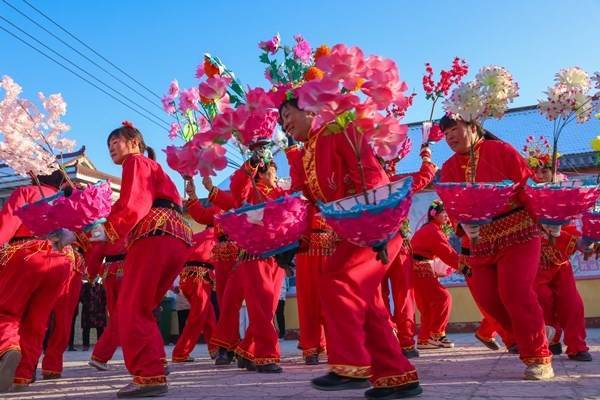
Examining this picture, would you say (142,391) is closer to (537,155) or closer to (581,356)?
(581,356)

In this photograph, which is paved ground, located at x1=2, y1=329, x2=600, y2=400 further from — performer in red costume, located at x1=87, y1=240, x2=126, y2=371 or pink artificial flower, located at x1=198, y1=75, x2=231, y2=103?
pink artificial flower, located at x1=198, y1=75, x2=231, y2=103

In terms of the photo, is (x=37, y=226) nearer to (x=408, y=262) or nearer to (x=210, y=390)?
(x=210, y=390)

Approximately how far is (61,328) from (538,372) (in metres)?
3.82

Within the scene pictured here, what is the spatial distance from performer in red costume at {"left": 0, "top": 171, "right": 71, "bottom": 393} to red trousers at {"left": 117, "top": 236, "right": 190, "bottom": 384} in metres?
1.01

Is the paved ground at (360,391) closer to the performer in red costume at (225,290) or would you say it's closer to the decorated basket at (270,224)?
the performer in red costume at (225,290)

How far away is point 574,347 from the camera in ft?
15.4

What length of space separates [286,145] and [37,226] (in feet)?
6.13

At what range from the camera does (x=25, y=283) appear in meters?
4.41

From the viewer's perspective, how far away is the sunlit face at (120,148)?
3996 millimetres

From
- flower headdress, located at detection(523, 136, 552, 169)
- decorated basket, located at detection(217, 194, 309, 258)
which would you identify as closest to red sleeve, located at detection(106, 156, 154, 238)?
decorated basket, located at detection(217, 194, 309, 258)

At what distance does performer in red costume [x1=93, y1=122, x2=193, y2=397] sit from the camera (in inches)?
139

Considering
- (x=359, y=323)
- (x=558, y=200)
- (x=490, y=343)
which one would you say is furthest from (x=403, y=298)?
(x=359, y=323)

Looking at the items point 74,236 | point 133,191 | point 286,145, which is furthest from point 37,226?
point 286,145

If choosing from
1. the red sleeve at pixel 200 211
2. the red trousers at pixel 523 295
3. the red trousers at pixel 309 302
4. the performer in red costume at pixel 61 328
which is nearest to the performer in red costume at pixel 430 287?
the red trousers at pixel 309 302
